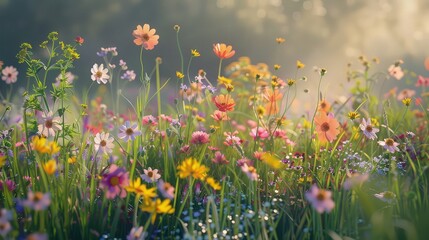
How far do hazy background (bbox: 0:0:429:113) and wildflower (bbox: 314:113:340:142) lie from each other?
975cm

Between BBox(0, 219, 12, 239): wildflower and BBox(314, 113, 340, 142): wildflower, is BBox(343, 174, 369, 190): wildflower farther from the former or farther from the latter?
BBox(0, 219, 12, 239): wildflower

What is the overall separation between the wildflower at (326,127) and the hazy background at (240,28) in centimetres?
975

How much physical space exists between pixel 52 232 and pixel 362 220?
1444mm

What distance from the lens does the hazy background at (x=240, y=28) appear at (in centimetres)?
1231

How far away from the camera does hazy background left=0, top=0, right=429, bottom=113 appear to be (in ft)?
40.4

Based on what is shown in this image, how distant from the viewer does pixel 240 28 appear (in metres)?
13.2

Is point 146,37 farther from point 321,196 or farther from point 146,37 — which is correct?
point 321,196

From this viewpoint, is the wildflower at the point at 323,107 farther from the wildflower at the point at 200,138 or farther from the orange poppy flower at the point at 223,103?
the wildflower at the point at 200,138

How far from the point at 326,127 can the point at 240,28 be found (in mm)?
10422

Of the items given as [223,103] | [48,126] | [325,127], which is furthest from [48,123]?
[325,127]

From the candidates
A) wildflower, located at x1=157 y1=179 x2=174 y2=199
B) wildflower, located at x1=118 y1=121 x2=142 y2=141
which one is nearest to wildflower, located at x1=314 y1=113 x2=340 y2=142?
wildflower, located at x1=118 y1=121 x2=142 y2=141

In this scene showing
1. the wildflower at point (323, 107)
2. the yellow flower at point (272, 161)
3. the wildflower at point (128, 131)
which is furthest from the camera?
the wildflower at point (323, 107)

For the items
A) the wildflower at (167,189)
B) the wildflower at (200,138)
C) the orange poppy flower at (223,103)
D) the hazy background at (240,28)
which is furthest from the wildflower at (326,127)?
the hazy background at (240,28)

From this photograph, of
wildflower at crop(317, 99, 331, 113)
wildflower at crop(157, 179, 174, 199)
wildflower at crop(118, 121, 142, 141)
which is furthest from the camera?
wildflower at crop(317, 99, 331, 113)
